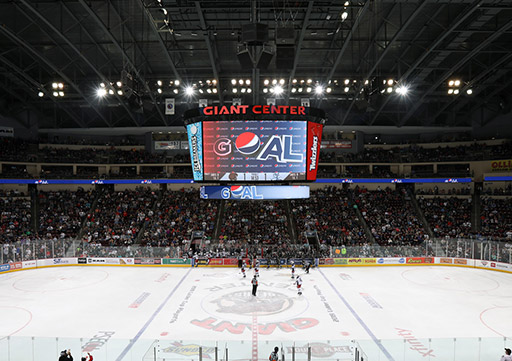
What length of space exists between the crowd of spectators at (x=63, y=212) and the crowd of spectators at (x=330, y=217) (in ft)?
69.4

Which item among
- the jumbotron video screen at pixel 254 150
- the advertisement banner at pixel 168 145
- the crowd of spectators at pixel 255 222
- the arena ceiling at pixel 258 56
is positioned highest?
the arena ceiling at pixel 258 56

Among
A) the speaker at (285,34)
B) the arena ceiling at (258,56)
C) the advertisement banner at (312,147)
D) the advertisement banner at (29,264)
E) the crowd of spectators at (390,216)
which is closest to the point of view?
the speaker at (285,34)

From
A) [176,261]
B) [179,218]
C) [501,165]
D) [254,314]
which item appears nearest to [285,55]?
[254,314]

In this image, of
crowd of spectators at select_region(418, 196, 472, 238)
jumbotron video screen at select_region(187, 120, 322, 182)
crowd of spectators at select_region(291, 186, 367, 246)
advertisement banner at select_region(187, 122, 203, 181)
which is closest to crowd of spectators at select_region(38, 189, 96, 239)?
advertisement banner at select_region(187, 122, 203, 181)

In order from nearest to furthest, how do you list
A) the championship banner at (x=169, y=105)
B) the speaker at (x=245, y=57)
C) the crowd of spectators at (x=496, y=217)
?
the speaker at (x=245, y=57) → the championship banner at (x=169, y=105) → the crowd of spectators at (x=496, y=217)

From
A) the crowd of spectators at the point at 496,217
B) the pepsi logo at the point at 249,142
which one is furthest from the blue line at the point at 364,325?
the crowd of spectators at the point at 496,217

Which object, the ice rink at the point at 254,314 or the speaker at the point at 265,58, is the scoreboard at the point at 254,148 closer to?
the speaker at the point at 265,58

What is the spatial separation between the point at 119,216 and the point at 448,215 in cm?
3173

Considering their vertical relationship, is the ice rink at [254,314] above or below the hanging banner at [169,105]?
below

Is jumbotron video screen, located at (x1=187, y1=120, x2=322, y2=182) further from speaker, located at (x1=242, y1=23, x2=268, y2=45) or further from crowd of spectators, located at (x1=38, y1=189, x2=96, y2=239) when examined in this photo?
crowd of spectators, located at (x1=38, y1=189, x2=96, y2=239)

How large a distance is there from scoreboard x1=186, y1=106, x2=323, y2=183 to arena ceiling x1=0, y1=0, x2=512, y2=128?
3.24 meters

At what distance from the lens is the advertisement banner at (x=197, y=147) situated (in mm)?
19683

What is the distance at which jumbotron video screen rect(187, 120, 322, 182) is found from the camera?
19.2 metres

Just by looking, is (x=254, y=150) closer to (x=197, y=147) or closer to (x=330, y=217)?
(x=197, y=147)
